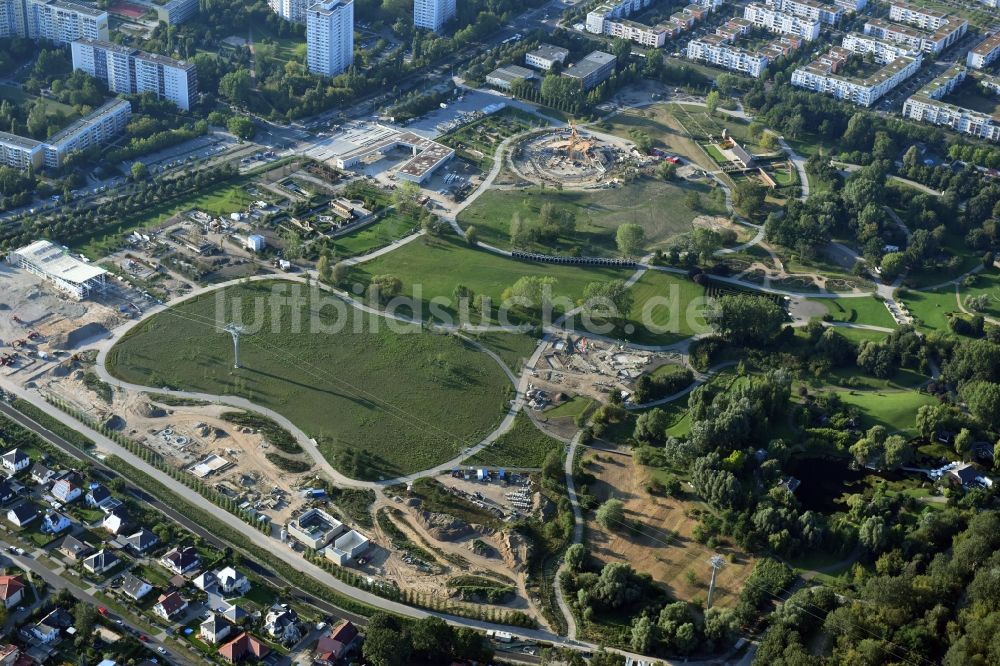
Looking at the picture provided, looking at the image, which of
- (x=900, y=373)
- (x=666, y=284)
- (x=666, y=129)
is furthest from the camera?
(x=666, y=129)

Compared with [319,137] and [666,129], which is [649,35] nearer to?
[666,129]

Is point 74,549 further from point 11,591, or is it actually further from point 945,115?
point 945,115

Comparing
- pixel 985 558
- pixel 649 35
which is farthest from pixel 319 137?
pixel 985 558

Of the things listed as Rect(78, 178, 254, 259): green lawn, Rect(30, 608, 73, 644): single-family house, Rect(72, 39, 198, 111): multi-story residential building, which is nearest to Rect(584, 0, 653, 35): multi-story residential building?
Rect(72, 39, 198, 111): multi-story residential building

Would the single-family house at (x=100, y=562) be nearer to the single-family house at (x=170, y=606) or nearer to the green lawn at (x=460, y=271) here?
the single-family house at (x=170, y=606)

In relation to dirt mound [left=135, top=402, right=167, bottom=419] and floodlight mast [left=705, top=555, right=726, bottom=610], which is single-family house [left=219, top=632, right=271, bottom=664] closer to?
dirt mound [left=135, top=402, right=167, bottom=419]
